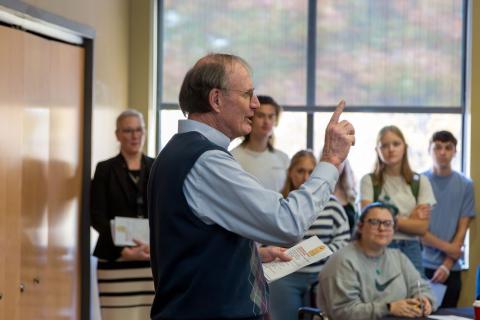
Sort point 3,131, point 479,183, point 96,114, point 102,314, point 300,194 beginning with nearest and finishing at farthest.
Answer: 1. point 300,194
2. point 3,131
3. point 102,314
4. point 96,114
5. point 479,183

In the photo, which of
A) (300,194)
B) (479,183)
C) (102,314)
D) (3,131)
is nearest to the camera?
(300,194)

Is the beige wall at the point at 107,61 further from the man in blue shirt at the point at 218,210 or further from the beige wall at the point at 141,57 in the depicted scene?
the man in blue shirt at the point at 218,210

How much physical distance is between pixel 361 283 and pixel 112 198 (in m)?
1.56

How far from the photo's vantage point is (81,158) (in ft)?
17.6

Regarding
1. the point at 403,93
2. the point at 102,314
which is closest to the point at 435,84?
the point at 403,93

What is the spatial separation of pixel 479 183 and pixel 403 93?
88 cm

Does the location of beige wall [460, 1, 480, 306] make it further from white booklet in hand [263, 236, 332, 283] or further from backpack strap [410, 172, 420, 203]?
white booklet in hand [263, 236, 332, 283]

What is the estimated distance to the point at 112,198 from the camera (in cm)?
504

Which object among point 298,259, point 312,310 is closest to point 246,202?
point 298,259

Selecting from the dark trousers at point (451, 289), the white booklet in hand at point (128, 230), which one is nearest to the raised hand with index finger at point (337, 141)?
the white booklet in hand at point (128, 230)

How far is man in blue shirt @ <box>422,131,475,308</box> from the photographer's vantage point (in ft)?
19.7

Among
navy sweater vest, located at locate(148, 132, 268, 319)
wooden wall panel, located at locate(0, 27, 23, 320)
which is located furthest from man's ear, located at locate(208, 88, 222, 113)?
wooden wall panel, located at locate(0, 27, 23, 320)

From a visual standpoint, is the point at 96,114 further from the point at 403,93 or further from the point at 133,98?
the point at 403,93

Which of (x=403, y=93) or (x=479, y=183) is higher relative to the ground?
(x=403, y=93)
